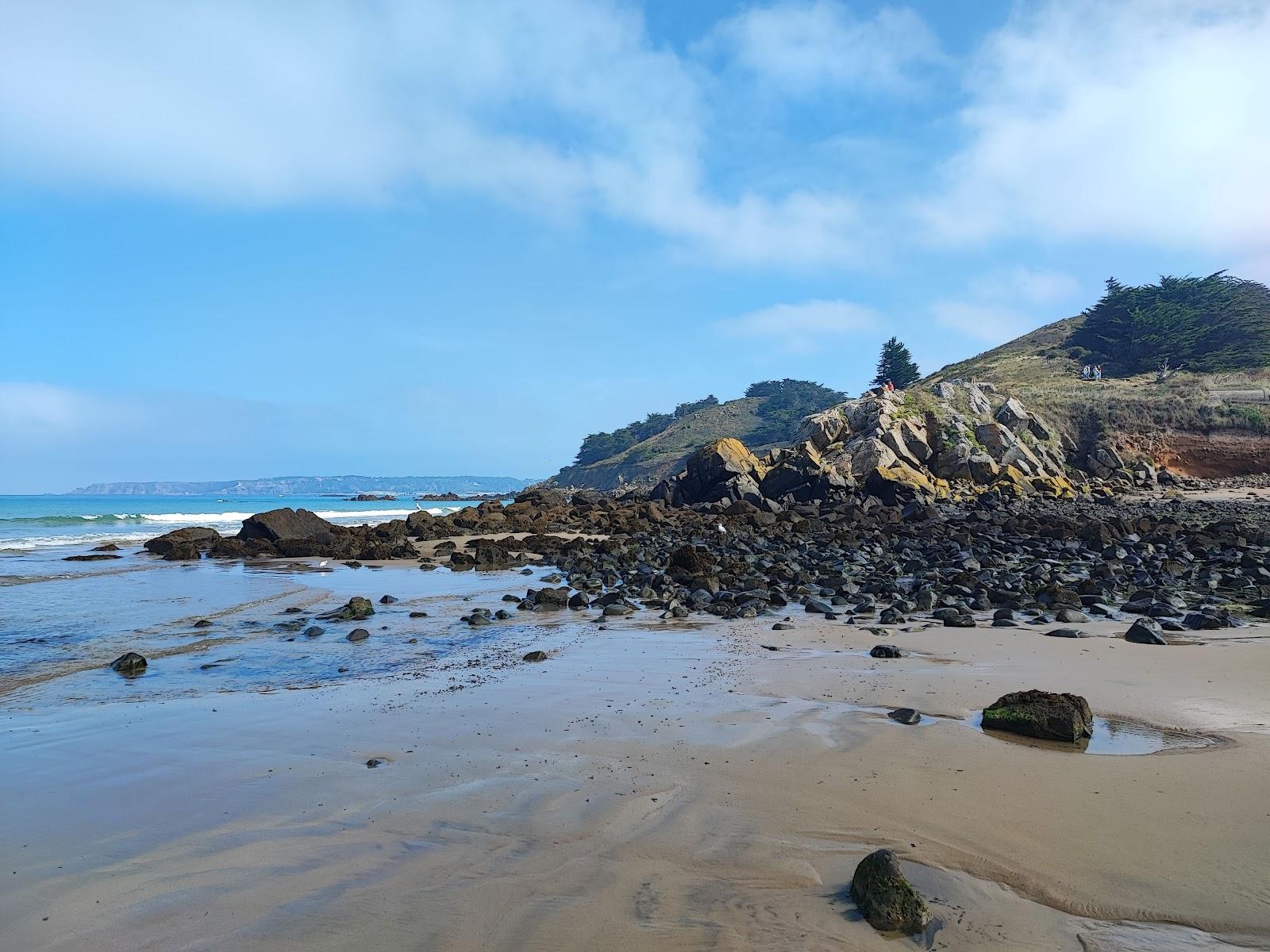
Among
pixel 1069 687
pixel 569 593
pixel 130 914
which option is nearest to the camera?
pixel 130 914

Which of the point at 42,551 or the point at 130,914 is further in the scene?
the point at 42,551

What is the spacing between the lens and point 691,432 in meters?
124

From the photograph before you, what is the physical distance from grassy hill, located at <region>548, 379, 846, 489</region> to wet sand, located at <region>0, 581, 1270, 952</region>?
8698 centimetres

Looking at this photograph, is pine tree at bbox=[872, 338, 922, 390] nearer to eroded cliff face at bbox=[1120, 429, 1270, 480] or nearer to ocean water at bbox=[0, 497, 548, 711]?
eroded cliff face at bbox=[1120, 429, 1270, 480]

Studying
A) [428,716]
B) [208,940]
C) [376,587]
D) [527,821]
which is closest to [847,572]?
[376,587]

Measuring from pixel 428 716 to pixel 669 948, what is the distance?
3898mm

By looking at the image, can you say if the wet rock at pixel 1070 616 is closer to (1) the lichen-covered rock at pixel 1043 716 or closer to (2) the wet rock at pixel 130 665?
(1) the lichen-covered rock at pixel 1043 716

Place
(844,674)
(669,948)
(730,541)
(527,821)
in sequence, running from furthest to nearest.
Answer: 1. (730,541)
2. (844,674)
3. (527,821)
4. (669,948)

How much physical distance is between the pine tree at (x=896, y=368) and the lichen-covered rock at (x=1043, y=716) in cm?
7849

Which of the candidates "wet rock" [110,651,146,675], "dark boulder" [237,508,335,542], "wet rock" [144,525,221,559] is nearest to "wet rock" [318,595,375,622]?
"wet rock" [110,651,146,675]

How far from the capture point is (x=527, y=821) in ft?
13.3

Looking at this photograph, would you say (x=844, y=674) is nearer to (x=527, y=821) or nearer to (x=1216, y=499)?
(x=527, y=821)

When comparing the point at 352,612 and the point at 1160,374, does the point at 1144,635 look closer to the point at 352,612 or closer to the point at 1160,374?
the point at 352,612

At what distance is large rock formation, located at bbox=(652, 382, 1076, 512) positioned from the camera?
124 ft
